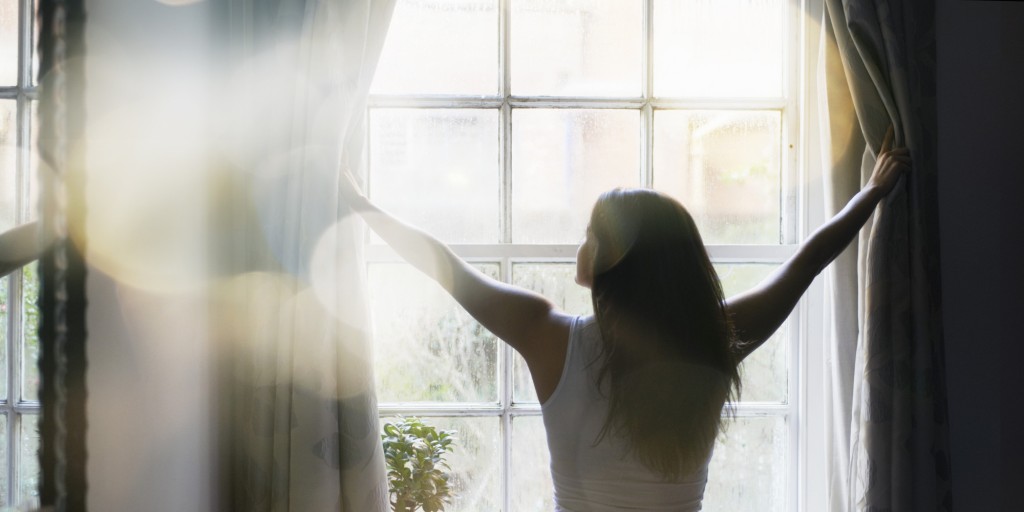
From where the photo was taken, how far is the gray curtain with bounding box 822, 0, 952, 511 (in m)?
1.41

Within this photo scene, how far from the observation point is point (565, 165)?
1754mm

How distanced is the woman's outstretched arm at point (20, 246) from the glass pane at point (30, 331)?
1 centimetres

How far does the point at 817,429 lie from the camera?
171 centimetres

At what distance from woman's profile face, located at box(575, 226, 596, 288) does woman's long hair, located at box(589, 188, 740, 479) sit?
0.10 feet

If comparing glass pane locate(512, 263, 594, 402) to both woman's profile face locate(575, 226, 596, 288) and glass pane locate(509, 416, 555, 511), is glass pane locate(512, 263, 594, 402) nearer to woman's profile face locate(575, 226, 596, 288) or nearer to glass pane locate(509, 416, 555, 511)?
glass pane locate(509, 416, 555, 511)

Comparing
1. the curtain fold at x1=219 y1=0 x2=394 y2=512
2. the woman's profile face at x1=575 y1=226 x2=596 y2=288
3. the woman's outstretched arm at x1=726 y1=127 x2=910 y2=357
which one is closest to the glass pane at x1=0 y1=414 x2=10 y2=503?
the curtain fold at x1=219 y1=0 x2=394 y2=512

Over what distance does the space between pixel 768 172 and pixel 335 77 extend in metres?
1.13

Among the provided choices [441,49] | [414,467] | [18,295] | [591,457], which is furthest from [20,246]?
[441,49]

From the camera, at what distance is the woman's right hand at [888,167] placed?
1419 millimetres

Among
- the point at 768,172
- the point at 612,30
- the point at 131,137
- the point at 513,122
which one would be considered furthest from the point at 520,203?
the point at 131,137

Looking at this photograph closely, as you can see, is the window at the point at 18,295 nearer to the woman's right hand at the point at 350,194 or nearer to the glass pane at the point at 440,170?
the woman's right hand at the point at 350,194

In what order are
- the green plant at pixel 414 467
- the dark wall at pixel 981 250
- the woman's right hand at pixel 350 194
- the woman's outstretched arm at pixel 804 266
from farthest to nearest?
the dark wall at pixel 981 250 → the green plant at pixel 414 467 → the woman's right hand at pixel 350 194 → the woman's outstretched arm at pixel 804 266

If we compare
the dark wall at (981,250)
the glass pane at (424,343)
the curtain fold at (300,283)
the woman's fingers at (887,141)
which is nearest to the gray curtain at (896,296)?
the woman's fingers at (887,141)

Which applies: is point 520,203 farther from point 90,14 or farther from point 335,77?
point 90,14
